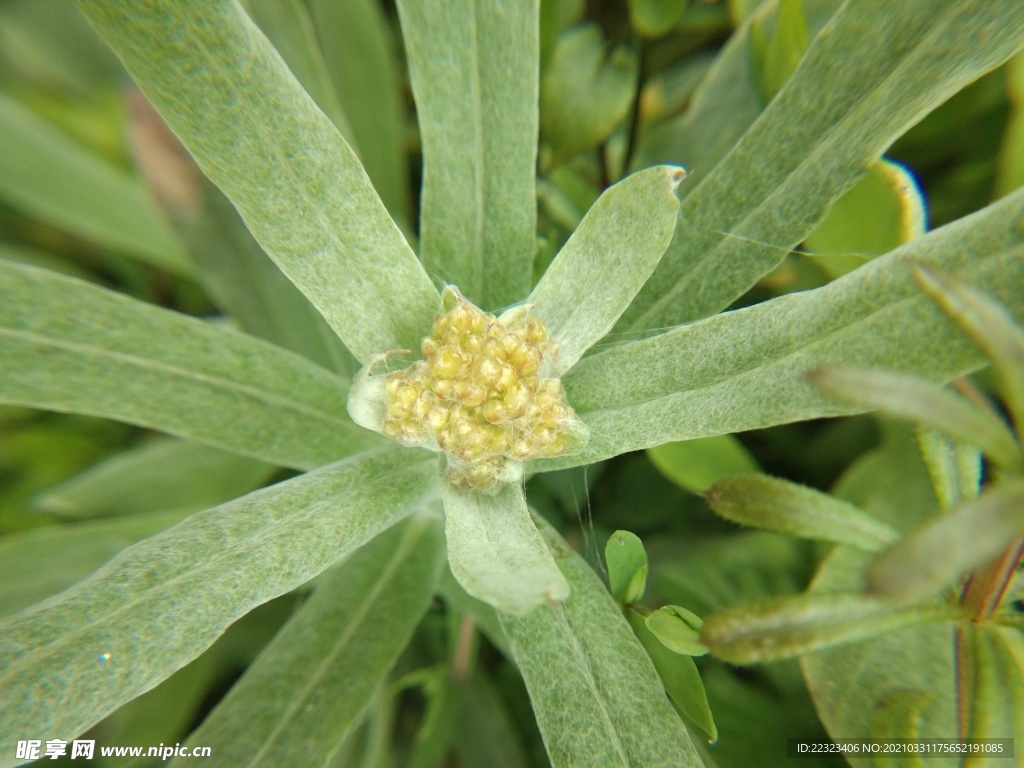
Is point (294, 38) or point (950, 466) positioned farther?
point (294, 38)

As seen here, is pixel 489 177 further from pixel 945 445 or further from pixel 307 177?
pixel 945 445

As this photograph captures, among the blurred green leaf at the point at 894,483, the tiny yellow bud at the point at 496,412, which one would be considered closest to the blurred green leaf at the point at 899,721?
the blurred green leaf at the point at 894,483

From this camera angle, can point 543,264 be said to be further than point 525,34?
Yes

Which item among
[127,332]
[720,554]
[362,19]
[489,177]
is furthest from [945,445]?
[362,19]

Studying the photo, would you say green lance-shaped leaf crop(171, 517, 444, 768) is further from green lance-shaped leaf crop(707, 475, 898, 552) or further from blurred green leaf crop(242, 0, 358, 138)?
blurred green leaf crop(242, 0, 358, 138)

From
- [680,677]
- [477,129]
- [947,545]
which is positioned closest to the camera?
[947,545]

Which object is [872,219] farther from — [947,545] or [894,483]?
[947,545]

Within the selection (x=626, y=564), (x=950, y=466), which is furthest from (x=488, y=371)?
(x=950, y=466)
